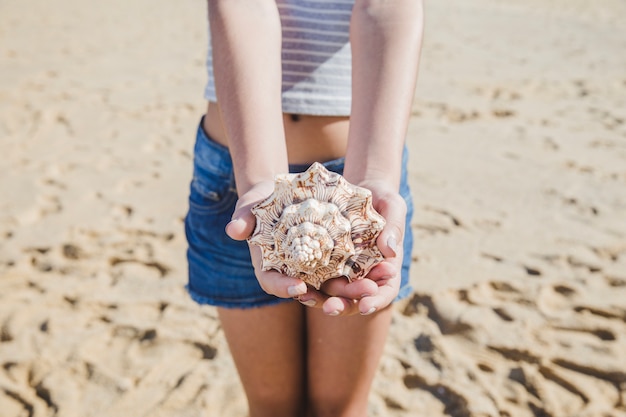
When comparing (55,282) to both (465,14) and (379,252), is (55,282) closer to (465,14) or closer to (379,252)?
(379,252)

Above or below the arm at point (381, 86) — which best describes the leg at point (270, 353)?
below

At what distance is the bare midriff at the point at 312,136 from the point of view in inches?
57.6

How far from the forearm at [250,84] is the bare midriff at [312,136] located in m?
0.17

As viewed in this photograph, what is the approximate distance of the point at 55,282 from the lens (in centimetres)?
310

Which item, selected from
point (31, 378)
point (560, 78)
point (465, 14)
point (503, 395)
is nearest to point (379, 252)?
point (503, 395)

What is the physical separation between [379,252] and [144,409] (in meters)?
1.61

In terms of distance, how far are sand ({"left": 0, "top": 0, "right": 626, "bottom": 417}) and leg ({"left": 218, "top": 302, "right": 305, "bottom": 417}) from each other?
77 centimetres

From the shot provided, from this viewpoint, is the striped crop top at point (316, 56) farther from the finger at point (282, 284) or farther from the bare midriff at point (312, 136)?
the finger at point (282, 284)

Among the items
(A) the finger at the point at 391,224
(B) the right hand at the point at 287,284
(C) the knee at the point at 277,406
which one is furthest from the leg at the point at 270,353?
(A) the finger at the point at 391,224

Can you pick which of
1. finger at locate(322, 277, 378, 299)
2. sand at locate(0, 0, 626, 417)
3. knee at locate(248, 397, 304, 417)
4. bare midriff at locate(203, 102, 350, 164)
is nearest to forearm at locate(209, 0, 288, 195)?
bare midriff at locate(203, 102, 350, 164)

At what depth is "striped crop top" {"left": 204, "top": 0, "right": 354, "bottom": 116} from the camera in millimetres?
1402

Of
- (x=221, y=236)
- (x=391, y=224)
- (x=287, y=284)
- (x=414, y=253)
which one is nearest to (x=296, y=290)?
(x=287, y=284)

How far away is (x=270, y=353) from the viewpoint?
1.53 meters

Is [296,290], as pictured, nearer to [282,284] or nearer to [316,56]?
[282,284]
